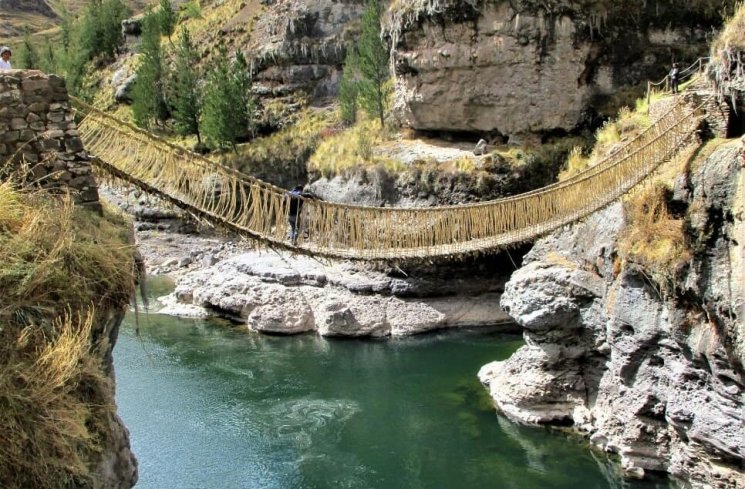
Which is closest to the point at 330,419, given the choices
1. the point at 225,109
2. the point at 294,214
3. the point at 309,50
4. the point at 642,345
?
the point at 294,214

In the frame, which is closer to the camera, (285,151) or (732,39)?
(732,39)

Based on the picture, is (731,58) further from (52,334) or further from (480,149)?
(480,149)

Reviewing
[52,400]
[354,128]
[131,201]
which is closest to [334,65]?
[354,128]

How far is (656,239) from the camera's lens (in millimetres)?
7934

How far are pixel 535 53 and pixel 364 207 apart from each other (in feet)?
37.4

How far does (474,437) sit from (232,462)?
11.1 ft

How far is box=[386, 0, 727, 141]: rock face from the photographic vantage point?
16781 mm

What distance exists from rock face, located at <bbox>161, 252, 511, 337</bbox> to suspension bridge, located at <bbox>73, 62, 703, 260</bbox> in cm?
562

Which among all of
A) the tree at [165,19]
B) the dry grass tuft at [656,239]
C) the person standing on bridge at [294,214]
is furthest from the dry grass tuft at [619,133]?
the tree at [165,19]

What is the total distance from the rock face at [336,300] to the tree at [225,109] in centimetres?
953

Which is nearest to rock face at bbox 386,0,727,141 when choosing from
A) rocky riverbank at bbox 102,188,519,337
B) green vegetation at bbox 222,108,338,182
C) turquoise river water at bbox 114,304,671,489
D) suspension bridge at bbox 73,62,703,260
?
rocky riverbank at bbox 102,188,519,337

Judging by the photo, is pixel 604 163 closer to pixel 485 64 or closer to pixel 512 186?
pixel 512 186

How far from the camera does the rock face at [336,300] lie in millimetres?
14266

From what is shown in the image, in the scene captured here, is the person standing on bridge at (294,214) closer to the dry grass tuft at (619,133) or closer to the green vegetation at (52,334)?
the green vegetation at (52,334)
